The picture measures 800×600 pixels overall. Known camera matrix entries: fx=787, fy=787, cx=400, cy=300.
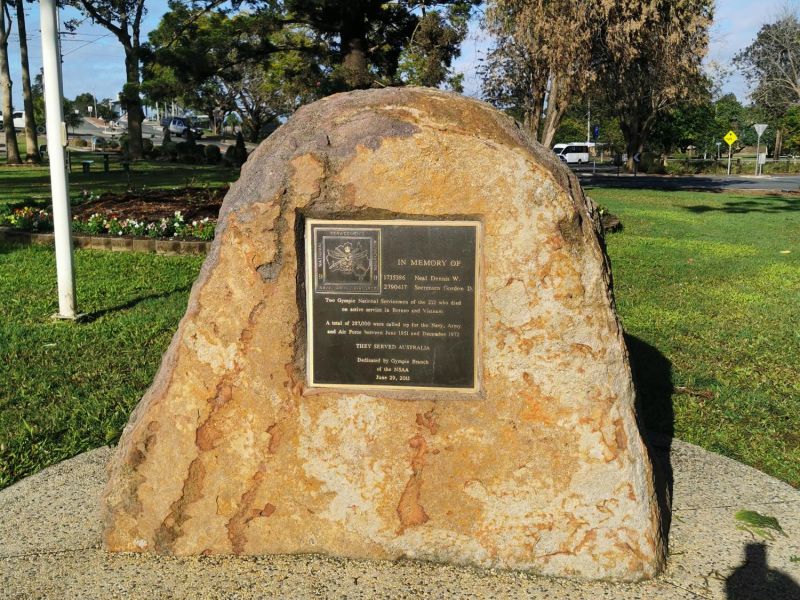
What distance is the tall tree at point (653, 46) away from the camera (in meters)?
17.8

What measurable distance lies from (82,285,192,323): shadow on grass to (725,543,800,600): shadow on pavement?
6.00 meters

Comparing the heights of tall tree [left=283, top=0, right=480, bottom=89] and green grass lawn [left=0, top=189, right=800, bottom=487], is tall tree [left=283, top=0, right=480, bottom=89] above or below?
above

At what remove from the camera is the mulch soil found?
40.6 feet

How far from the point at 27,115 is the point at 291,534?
31.6 m

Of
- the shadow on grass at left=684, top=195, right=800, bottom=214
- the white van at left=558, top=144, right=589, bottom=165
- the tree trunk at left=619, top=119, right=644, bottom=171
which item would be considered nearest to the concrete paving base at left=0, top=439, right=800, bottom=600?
the shadow on grass at left=684, top=195, right=800, bottom=214

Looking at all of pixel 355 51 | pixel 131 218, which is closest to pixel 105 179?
pixel 355 51

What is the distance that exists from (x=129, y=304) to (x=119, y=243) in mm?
3385

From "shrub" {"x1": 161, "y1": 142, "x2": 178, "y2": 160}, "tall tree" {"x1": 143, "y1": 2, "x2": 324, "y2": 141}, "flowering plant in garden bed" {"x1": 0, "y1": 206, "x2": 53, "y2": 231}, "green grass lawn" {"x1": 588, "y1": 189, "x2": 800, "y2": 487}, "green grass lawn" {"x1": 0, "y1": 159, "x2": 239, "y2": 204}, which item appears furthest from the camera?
"shrub" {"x1": 161, "y1": 142, "x2": 178, "y2": 160}

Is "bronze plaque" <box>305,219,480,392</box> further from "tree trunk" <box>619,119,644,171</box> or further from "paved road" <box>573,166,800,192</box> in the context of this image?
"tree trunk" <box>619,119,644,171</box>

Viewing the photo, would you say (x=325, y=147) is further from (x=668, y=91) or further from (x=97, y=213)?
(x=668, y=91)

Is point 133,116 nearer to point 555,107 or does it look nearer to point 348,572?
point 555,107

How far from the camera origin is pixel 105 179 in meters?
23.5

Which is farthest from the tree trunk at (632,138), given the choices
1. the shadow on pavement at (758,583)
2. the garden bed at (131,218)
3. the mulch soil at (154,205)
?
the shadow on pavement at (758,583)

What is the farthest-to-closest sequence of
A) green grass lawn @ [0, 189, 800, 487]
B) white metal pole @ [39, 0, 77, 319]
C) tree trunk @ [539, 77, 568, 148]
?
tree trunk @ [539, 77, 568, 148] → white metal pole @ [39, 0, 77, 319] → green grass lawn @ [0, 189, 800, 487]
